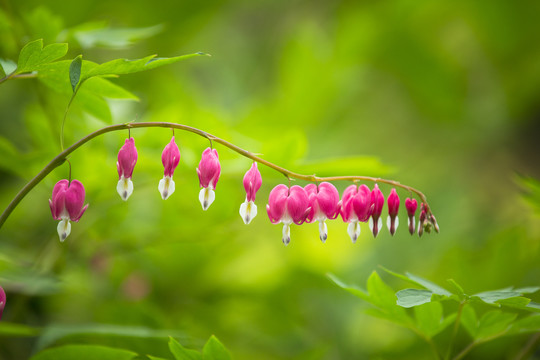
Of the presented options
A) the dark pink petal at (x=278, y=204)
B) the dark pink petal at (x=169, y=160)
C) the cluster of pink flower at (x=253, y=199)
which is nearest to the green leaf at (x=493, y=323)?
the cluster of pink flower at (x=253, y=199)

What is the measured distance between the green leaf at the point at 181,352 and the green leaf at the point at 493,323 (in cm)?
58

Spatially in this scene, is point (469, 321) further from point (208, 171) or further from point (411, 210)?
point (208, 171)

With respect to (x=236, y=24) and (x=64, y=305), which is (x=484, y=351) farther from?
(x=236, y=24)

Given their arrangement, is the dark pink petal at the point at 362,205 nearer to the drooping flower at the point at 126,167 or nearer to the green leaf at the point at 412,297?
the green leaf at the point at 412,297

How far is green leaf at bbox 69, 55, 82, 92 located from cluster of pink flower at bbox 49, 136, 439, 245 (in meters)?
0.13

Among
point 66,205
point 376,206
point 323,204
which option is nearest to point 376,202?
point 376,206

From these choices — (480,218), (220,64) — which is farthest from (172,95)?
(480,218)

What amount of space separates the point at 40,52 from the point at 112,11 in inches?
71.7

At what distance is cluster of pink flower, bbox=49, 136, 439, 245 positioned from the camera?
2.55 feet

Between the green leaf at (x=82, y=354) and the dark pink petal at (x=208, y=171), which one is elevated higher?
the dark pink petal at (x=208, y=171)

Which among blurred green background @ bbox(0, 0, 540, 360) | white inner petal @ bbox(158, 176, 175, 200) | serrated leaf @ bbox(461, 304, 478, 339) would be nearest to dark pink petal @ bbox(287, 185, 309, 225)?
white inner petal @ bbox(158, 176, 175, 200)

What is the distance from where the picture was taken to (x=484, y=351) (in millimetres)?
1535

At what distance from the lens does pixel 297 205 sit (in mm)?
837

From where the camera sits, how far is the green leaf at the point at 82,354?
0.84 meters
